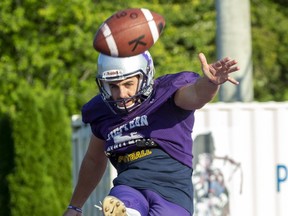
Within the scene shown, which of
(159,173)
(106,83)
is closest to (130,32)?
(106,83)

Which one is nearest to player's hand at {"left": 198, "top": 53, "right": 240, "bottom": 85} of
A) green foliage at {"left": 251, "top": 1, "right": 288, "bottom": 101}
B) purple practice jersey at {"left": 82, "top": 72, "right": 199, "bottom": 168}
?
purple practice jersey at {"left": 82, "top": 72, "right": 199, "bottom": 168}

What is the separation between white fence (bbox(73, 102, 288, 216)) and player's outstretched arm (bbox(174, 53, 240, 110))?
3.82 m

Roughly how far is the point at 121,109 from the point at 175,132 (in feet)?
1.02

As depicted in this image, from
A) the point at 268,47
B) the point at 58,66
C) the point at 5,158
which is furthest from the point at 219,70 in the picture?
the point at 268,47

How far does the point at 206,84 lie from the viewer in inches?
217

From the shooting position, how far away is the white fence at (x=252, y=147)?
9.62 metres

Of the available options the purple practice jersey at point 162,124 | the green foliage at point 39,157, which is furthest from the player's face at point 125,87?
the green foliage at point 39,157

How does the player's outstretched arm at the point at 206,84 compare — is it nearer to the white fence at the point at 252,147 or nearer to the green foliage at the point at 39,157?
the white fence at the point at 252,147

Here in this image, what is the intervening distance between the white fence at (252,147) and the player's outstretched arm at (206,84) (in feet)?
12.5

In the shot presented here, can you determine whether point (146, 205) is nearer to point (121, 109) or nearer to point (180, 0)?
point (121, 109)

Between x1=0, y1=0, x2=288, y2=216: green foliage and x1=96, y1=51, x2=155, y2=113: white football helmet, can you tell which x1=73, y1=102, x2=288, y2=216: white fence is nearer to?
x1=96, y1=51, x2=155, y2=113: white football helmet

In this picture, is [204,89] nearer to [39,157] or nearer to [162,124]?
[162,124]

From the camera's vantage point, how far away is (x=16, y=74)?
22.4 meters

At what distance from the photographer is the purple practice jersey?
598 cm
